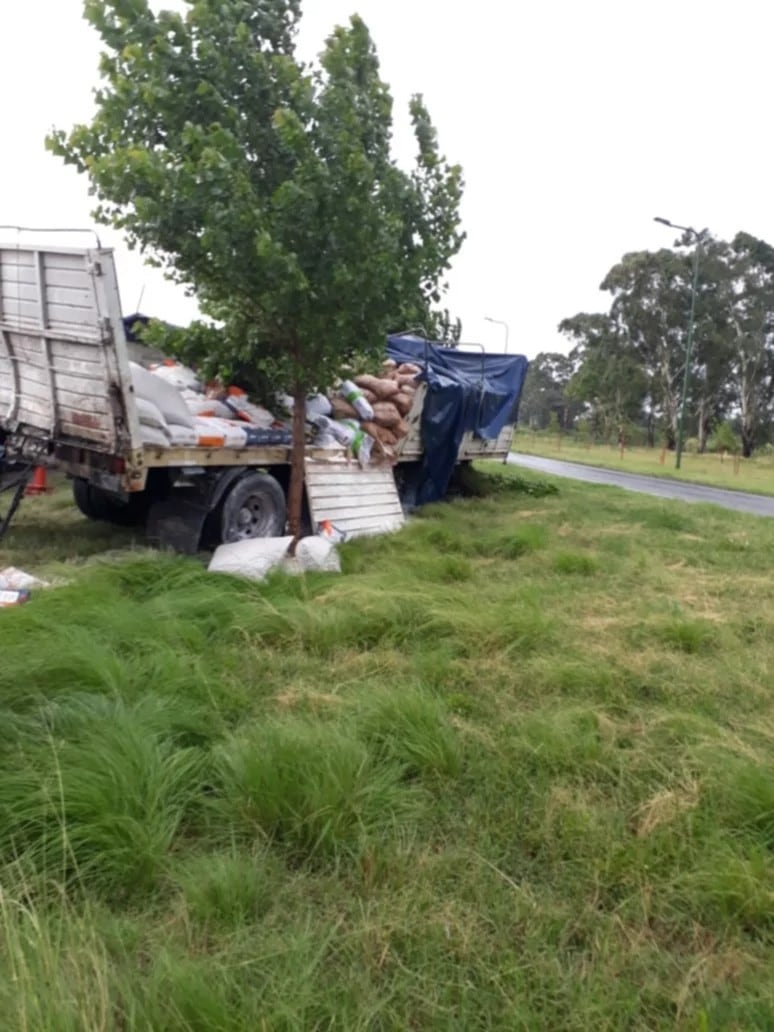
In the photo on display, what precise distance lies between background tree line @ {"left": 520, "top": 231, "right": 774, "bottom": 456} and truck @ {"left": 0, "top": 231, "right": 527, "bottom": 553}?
122 ft

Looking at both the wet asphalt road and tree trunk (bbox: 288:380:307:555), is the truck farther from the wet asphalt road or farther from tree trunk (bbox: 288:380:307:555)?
the wet asphalt road

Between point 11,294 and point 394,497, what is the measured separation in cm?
438

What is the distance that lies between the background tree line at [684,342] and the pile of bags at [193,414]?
124ft

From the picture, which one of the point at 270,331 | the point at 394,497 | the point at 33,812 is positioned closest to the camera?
the point at 33,812

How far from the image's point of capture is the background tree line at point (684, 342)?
39.5m

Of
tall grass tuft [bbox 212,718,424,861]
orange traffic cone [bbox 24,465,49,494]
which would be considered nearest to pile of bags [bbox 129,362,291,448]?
orange traffic cone [bbox 24,465,49,494]

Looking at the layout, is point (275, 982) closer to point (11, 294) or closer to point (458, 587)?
point (458, 587)

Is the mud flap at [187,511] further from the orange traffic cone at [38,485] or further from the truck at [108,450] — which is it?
the orange traffic cone at [38,485]

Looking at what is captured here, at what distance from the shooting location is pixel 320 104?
545 centimetres

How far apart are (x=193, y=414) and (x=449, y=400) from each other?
4328mm

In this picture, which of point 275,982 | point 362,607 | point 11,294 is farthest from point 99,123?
point 275,982

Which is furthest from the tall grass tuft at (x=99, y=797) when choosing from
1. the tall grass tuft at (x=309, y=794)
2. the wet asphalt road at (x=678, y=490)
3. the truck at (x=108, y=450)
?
the wet asphalt road at (x=678, y=490)

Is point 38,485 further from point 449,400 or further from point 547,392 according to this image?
point 547,392

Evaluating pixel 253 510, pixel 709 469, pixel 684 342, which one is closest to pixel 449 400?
pixel 253 510
